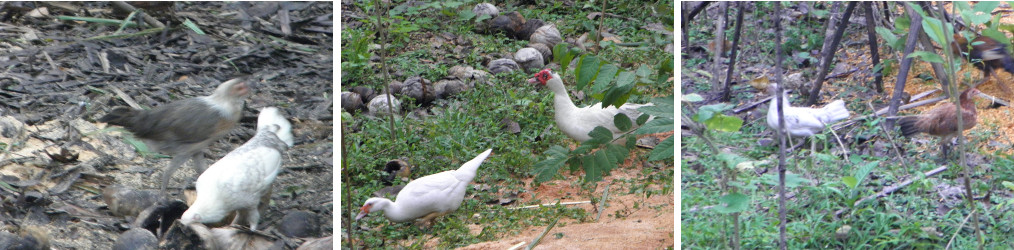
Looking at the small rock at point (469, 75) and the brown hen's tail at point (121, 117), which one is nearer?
the brown hen's tail at point (121, 117)

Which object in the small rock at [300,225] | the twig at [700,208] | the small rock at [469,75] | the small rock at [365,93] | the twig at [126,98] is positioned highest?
the twig at [126,98]

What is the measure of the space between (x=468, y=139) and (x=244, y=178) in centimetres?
158

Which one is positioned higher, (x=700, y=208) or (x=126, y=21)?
(x=126, y=21)

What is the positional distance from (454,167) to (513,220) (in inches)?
24.1

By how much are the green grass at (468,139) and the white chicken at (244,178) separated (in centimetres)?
37

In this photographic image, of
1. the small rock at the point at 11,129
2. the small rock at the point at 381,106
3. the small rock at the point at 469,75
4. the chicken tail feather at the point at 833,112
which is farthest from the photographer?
the small rock at the point at 469,75

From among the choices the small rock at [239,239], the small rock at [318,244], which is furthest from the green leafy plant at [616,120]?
the small rock at [239,239]

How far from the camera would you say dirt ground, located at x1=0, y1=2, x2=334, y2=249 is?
2328 mm

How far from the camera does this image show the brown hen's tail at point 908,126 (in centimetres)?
223

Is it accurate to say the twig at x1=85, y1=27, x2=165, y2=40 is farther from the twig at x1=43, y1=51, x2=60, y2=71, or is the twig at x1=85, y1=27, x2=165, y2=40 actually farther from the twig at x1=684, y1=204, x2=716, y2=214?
the twig at x1=684, y1=204, x2=716, y2=214

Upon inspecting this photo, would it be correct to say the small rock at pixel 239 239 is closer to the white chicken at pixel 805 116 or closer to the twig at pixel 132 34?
the twig at pixel 132 34

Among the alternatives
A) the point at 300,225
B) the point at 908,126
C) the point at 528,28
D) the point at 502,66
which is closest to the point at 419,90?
the point at 502,66

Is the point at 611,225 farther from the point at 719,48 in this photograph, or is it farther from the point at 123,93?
the point at 123,93

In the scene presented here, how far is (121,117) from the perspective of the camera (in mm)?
2562
